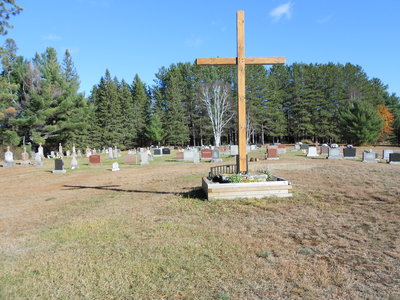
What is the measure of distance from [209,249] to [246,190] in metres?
3.28

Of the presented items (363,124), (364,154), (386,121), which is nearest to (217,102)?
(363,124)

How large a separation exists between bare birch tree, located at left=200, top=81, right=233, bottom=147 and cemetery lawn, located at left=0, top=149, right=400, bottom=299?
3868cm

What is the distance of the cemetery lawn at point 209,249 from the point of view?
331 cm

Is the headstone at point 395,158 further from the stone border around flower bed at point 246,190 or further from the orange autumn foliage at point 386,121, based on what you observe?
the orange autumn foliage at point 386,121

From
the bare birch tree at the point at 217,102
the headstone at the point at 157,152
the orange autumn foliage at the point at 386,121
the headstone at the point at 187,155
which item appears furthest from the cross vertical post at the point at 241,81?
the orange autumn foliage at the point at 386,121

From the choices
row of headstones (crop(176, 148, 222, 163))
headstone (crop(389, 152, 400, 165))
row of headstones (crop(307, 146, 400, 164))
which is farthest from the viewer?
row of headstones (crop(176, 148, 222, 163))

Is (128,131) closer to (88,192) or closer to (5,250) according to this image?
(88,192)

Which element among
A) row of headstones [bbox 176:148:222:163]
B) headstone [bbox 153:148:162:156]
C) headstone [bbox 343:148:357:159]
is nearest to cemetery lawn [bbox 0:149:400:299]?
row of headstones [bbox 176:148:222:163]

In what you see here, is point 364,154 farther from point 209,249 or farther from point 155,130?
point 155,130

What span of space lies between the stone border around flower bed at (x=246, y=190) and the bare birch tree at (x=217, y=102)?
3789 cm

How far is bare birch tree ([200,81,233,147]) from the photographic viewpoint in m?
46.4

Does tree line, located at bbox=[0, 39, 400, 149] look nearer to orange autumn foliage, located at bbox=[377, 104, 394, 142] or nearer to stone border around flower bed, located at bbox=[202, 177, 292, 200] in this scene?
orange autumn foliage, located at bbox=[377, 104, 394, 142]

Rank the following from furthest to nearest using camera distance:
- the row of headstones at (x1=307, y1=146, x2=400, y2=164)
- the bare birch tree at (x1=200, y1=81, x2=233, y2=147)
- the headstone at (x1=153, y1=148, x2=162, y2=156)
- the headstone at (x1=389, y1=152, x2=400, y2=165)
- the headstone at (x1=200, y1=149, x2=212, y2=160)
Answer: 1. the bare birch tree at (x1=200, y1=81, x2=233, y2=147)
2. the headstone at (x1=153, y1=148, x2=162, y2=156)
3. the headstone at (x1=200, y1=149, x2=212, y2=160)
4. the row of headstones at (x1=307, y1=146, x2=400, y2=164)
5. the headstone at (x1=389, y1=152, x2=400, y2=165)

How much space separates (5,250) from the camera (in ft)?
16.1
